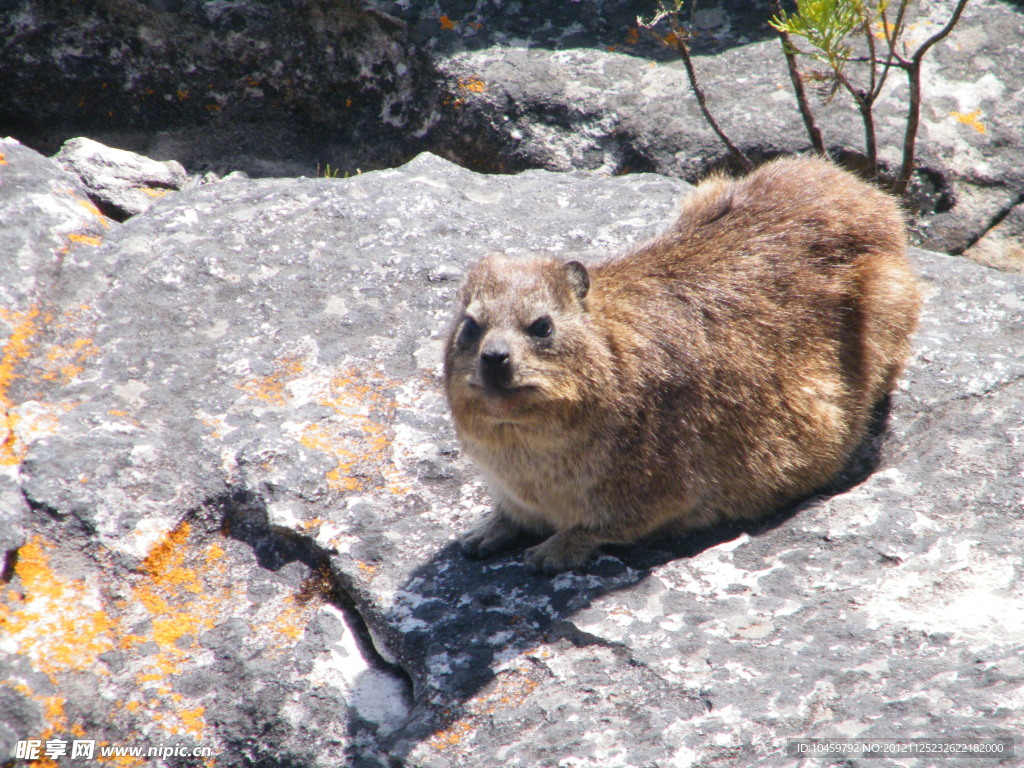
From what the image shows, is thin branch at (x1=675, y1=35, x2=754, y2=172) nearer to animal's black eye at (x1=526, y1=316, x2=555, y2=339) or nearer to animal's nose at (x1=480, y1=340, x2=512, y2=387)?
animal's black eye at (x1=526, y1=316, x2=555, y2=339)

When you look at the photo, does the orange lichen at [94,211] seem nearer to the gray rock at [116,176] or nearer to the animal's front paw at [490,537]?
the gray rock at [116,176]

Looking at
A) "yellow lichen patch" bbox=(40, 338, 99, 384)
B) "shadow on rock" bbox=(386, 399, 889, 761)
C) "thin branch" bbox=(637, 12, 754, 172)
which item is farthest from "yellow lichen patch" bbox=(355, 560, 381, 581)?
"thin branch" bbox=(637, 12, 754, 172)

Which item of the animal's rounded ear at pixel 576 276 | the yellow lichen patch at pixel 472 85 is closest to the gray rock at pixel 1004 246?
the yellow lichen patch at pixel 472 85

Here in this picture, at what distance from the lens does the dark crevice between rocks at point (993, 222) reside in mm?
7887

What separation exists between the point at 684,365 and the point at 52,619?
10.6 ft

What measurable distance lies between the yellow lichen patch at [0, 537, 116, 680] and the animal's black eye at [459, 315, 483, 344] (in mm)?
2118

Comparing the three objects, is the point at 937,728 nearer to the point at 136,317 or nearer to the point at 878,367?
the point at 878,367

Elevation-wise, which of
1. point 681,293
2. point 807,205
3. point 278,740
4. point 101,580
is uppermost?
point 807,205

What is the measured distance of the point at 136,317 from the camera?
18.6 ft

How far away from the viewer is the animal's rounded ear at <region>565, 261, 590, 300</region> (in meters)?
4.77

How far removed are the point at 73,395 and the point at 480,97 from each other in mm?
4513

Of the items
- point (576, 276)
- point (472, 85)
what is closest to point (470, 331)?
point (576, 276)

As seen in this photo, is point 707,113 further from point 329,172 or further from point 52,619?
point 52,619

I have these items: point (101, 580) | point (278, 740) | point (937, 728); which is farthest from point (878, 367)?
point (101, 580)
